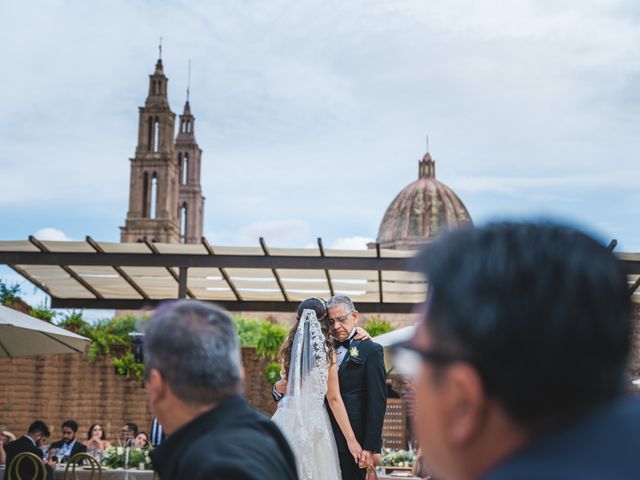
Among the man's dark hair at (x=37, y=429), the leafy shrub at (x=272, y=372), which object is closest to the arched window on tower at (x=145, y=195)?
the leafy shrub at (x=272, y=372)

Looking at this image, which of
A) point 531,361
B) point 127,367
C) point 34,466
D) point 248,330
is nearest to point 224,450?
point 531,361

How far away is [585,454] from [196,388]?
1.15 metres

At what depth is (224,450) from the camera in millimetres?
1871

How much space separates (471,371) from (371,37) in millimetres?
33652

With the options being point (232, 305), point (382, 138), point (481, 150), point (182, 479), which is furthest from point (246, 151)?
point (182, 479)

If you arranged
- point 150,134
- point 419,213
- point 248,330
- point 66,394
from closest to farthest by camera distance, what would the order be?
1. point 66,394
2. point 248,330
3. point 419,213
4. point 150,134

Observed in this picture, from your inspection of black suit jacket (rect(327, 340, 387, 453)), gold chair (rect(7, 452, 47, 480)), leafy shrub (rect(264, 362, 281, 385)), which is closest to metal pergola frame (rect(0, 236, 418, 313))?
leafy shrub (rect(264, 362, 281, 385))

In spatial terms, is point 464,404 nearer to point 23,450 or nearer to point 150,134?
point 23,450

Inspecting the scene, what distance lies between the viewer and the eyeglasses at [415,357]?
1084mm

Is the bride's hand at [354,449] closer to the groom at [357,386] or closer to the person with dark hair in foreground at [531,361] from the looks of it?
the groom at [357,386]

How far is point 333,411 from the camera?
17.9ft

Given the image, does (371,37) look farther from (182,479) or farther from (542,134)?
(182,479)

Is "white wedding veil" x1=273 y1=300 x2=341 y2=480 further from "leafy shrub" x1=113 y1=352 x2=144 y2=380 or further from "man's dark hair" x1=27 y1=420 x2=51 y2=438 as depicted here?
"leafy shrub" x1=113 y1=352 x2=144 y2=380

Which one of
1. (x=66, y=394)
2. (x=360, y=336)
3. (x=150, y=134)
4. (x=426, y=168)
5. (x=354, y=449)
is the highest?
(x=150, y=134)
